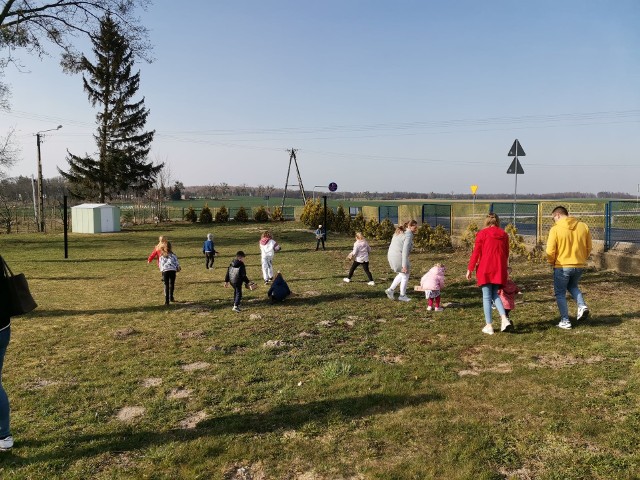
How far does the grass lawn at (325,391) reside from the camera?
350cm

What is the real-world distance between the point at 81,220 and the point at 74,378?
30.1m

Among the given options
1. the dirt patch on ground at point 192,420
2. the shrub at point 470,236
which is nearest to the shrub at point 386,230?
the shrub at point 470,236

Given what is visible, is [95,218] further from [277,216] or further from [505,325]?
[505,325]

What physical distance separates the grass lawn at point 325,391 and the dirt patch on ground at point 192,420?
0.08 ft

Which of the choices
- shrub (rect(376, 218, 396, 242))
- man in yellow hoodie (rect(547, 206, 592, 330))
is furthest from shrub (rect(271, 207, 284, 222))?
man in yellow hoodie (rect(547, 206, 592, 330))

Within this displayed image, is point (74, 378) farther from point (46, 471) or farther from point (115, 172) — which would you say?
point (115, 172)

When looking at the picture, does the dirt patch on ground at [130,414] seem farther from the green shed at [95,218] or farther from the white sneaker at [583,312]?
the green shed at [95,218]

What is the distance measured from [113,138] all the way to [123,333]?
116 feet

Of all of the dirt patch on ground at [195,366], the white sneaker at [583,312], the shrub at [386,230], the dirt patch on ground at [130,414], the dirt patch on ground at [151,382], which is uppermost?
the shrub at [386,230]

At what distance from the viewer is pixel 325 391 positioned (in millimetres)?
4777

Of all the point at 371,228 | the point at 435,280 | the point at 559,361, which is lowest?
the point at 559,361

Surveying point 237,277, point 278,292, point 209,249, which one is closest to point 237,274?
point 237,277

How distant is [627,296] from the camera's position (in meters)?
8.54

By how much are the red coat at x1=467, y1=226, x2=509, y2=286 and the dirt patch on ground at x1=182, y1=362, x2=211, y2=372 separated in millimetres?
3877
